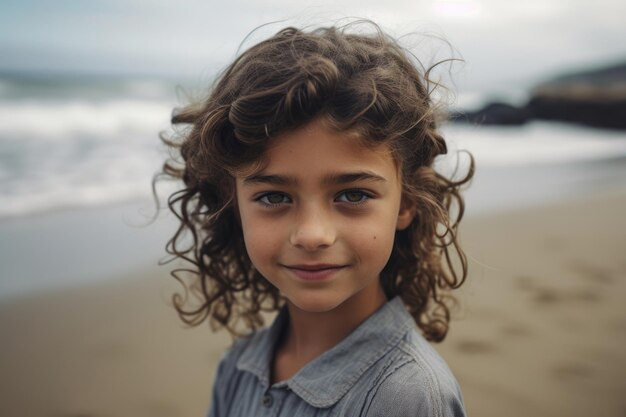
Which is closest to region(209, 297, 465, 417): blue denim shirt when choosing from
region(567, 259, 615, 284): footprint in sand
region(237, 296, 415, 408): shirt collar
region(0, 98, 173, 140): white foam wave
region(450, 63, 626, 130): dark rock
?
region(237, 296, 415, 408): shirt collar

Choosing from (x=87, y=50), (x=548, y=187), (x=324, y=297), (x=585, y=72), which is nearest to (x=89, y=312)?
(x=324, y=297)

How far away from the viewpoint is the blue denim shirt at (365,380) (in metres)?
1.34

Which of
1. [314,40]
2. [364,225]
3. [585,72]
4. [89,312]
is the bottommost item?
[89,312]

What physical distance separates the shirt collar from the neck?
7cm

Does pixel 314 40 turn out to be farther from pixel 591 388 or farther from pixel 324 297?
pixel 591 388

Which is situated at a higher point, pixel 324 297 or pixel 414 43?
pixel 414 43

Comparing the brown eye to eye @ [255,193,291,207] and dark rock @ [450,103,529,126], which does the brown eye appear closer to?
eye @ [255,193,291,207]

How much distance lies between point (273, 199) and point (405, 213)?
1.47 feet

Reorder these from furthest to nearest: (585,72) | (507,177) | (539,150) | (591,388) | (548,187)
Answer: (585,72)
(539,150)
(507,177)
(548,187)
(591,388)

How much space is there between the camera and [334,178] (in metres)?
1.40

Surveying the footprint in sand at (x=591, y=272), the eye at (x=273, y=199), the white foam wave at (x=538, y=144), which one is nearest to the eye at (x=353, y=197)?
the eye at (x=273, y=199)

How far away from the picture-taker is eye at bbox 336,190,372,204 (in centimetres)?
144

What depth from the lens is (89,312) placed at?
3.39 metres

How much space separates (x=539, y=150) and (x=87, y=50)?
1437 centimetres
